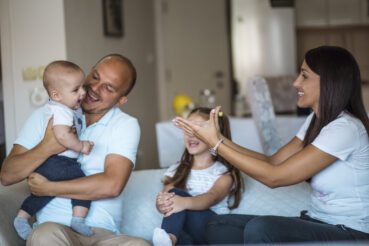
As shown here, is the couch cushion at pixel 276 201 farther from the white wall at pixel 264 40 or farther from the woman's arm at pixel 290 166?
the white wall at pixel 264 40

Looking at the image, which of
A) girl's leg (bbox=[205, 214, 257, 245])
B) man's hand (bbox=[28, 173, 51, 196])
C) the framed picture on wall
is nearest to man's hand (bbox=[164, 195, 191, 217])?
girl's leg (bbox=[205, 214, 257, 245])

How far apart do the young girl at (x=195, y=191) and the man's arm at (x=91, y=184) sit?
25 centimetres

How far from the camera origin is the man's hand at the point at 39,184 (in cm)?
143

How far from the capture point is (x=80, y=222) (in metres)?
1.45

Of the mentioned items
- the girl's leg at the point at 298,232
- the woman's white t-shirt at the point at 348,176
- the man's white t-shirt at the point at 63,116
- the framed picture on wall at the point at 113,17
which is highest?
the framed picture on wall at the point at 113,17

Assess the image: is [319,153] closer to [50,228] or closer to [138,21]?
[50,228]

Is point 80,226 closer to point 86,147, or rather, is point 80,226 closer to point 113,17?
point 86,147

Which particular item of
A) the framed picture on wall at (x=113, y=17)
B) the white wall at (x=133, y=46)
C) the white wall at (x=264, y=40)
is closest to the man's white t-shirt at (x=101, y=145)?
the white wall at (x=133, y=46)

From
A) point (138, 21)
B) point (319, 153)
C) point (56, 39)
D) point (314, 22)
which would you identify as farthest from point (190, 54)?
point (319, 153)

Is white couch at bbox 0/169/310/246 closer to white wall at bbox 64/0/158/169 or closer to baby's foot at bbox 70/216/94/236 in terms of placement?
baby's foot at bbox 70/216/94/236

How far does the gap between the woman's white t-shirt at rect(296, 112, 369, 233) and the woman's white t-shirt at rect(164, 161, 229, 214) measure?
1.74ft

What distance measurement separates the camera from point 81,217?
1.46 meters

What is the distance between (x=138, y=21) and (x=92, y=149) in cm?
330

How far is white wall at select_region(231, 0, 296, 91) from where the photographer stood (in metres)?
6.48
